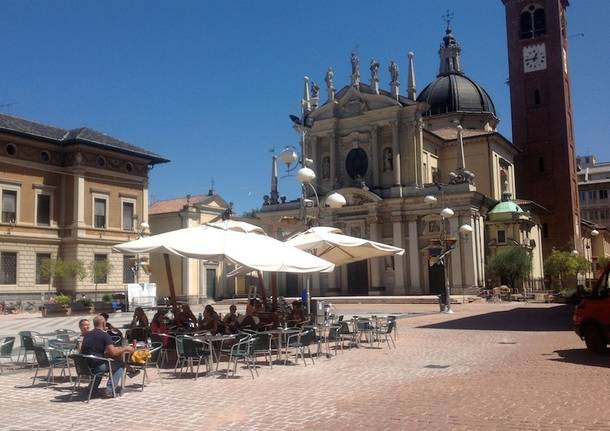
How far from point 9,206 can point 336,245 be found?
2554 cm

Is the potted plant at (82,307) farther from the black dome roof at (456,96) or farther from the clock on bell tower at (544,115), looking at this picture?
the clock on bell tower at (544,115)

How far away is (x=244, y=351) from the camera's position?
1050 cm

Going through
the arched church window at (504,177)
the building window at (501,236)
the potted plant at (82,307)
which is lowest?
the potted plant at (82,307)

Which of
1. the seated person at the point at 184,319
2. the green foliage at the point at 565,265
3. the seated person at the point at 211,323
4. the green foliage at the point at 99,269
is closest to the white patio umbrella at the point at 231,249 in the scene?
the seated person at the point at 211,323

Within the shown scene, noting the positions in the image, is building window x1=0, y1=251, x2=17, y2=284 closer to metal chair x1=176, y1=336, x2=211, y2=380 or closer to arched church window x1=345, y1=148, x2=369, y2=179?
arched church window x1=345, y1=148, x2=369, y2=179

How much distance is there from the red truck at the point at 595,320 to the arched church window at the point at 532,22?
4744 centimetres

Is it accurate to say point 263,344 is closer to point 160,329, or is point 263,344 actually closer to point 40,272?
point 160,329

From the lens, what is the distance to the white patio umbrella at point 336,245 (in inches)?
585

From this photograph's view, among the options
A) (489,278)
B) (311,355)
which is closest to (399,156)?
(489,278)

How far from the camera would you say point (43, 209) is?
3584cm

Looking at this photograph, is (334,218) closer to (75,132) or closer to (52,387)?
(75,132)

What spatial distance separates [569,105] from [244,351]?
175ft

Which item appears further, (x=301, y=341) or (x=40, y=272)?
(x=40, y=272)

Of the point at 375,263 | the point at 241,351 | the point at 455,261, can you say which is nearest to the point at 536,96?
the point at 455,261
